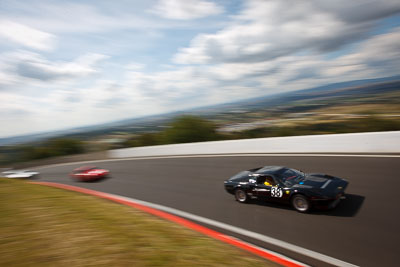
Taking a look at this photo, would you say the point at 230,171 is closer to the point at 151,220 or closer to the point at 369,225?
the point at 151,220

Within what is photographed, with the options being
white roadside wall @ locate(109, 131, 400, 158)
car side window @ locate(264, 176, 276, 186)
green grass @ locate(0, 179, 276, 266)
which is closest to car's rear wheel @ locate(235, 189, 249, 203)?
car side window @ locate(264, 176, 276, 186)

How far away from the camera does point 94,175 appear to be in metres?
14.0

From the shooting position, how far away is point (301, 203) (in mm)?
6340

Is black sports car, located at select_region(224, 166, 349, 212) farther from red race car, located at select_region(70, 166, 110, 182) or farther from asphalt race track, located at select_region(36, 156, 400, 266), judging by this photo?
red race car, located at select_region(70, 166, 110, 182)

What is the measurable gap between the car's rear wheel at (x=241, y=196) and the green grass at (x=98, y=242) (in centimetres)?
245

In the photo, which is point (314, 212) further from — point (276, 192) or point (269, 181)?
point (269, 181)

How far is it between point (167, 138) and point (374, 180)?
19.8m

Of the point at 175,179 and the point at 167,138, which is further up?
the point at 167,138

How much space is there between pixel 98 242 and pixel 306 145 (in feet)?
36.1

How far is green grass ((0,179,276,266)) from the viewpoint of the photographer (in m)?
3.98

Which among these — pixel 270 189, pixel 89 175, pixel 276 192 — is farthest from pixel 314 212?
pixel 89 175

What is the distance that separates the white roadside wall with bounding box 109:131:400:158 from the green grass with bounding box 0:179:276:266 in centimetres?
893

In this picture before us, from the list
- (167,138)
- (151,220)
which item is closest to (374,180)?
(151,220)

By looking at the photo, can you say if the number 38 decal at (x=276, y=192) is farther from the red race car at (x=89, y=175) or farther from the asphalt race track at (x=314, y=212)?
the red race car at (x=89, y=175)
